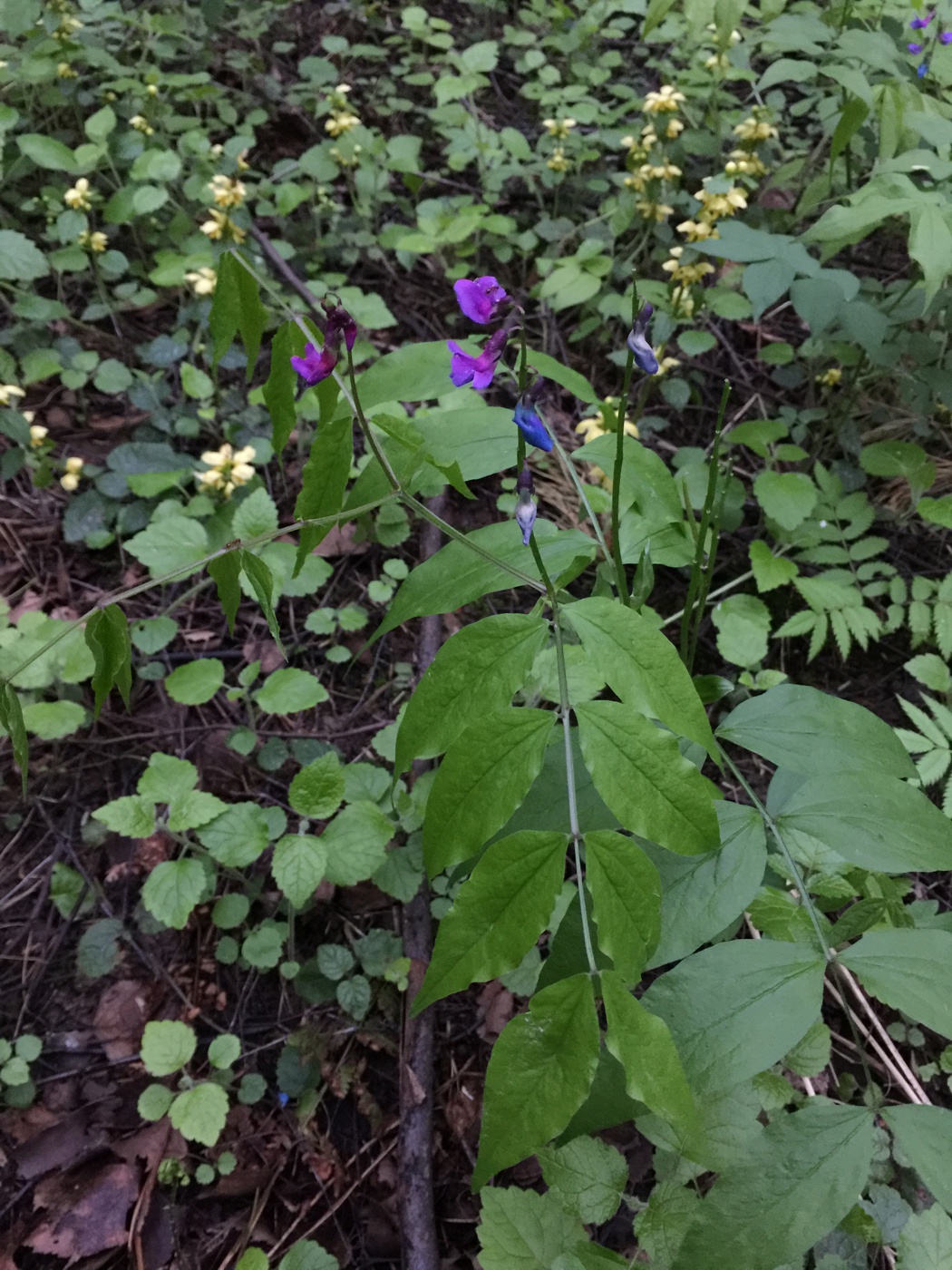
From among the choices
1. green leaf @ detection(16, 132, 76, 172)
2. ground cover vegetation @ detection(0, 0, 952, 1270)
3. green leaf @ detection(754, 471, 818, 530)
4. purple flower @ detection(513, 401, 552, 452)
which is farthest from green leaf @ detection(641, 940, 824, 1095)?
green leaf @ detection(16, 132, 76, 172)

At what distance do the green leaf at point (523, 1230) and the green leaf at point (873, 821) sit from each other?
761 millimetres

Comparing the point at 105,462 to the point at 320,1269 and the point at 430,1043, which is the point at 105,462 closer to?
the point at 430,1043

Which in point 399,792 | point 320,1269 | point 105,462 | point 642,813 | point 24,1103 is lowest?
point 24,1103

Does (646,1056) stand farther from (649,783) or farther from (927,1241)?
(927,1241)

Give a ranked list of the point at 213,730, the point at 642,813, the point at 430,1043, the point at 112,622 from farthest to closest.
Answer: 1. the point at 213,730
2. the point at 430,1043
3. the point at 112,622
4. the point at 642,813

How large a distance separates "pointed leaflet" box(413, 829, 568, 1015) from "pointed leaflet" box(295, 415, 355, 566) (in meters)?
0.50

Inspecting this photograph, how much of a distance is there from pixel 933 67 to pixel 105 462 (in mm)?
3080

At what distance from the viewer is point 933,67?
2.45 meters

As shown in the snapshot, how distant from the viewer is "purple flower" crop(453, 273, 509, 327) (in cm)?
106

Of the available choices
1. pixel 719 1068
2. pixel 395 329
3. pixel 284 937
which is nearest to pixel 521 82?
pixel 395 329

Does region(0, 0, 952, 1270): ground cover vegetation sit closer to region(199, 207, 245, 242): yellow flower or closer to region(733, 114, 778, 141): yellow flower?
region(199, 207, 245, 242): yellow flower

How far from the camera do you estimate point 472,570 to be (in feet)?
4.08

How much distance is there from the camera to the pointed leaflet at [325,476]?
1.07 metres

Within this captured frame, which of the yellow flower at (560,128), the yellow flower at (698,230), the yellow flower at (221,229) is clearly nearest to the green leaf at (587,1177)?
the yellow flower at (698,230)
